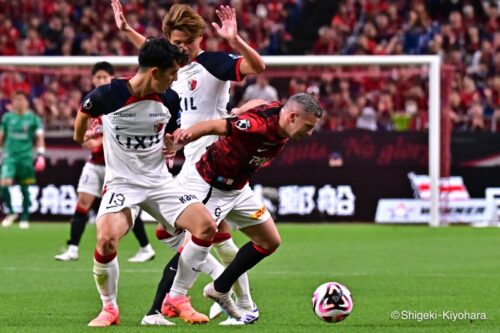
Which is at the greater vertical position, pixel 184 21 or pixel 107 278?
pixel 184 21

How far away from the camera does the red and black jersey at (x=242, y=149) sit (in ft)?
28.5

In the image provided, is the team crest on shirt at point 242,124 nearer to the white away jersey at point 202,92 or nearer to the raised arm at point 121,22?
the white away jersey at point 202,92

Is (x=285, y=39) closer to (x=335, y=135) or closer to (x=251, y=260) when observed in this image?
(x=335, y=135)

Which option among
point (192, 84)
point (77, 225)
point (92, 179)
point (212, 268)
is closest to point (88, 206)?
point (77, 225)

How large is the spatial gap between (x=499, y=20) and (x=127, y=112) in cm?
1953

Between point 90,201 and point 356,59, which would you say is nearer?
point 90,201

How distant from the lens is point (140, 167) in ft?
28.6

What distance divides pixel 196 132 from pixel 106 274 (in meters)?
1.30

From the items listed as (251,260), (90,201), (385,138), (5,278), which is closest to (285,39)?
(385,138)

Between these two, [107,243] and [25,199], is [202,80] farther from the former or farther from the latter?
[25,199]

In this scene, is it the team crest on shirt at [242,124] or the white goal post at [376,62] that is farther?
the white goal post at [376,62]

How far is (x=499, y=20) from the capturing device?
26641 mm

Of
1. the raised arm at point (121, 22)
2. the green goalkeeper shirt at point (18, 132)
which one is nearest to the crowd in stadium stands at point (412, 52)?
the green goalkeeper shirt at point (18, 132)

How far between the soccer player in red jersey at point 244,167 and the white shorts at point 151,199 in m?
0.36
